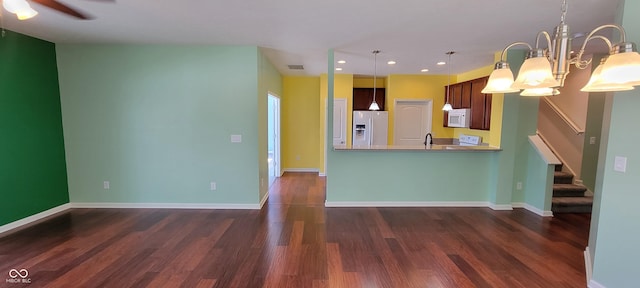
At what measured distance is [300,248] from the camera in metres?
2.91

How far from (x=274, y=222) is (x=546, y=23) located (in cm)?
379

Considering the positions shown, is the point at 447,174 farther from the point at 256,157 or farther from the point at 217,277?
the point at 217,277

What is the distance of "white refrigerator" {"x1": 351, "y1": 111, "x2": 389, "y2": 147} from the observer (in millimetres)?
6199

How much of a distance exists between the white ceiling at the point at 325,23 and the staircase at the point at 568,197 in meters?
2.07

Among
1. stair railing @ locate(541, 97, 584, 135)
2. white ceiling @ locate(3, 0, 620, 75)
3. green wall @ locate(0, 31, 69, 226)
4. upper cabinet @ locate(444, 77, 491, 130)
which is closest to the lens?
white ceiling @ locate(3, 0, 620, 75)

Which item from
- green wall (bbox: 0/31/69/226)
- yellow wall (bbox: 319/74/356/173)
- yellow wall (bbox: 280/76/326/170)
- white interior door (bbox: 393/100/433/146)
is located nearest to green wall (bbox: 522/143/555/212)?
white interior door (bbox: 393/100/433/146)

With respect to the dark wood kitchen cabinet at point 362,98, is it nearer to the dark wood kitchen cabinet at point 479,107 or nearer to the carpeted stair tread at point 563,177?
the dark wood kitchen cabinet at point 479,107

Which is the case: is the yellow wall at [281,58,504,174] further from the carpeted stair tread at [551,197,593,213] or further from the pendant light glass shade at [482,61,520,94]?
the pendant light glass shade at [482,61,520,94]

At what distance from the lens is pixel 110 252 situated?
2793 millimetres

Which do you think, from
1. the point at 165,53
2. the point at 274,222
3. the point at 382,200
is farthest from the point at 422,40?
the point at 165,53

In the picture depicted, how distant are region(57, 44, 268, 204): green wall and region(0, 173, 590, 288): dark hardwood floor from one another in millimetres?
364

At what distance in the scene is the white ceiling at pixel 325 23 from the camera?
2.46 metres

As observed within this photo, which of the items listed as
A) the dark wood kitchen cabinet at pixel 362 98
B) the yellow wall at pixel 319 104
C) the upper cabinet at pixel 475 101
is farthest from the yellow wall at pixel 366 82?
the upper cabinet at pixel 475 101

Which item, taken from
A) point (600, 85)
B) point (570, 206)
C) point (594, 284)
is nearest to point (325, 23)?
point (600, 85)
